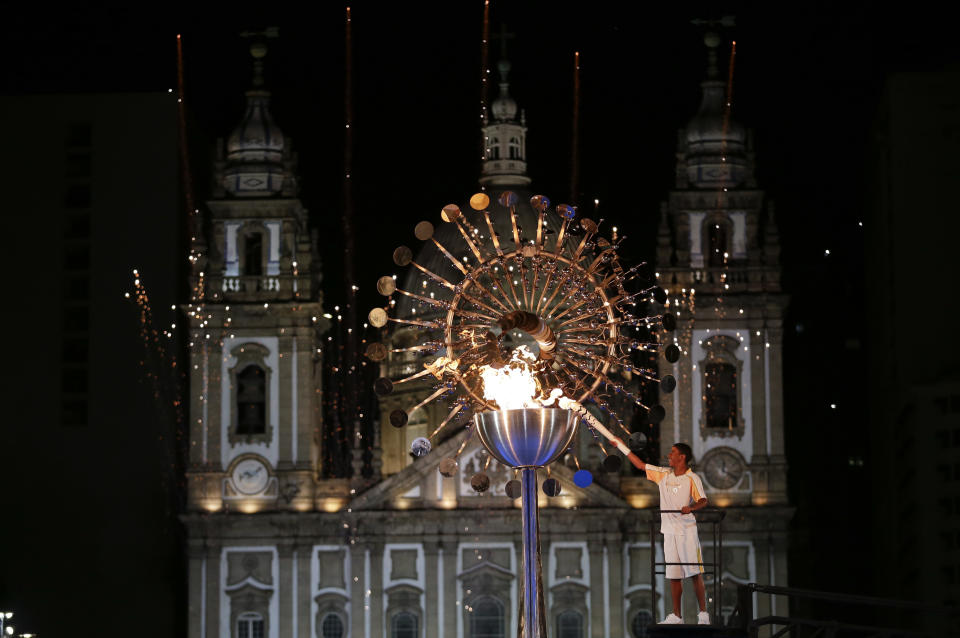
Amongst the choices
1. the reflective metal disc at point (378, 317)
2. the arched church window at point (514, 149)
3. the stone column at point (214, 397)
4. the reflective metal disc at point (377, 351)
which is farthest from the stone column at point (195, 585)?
the reflective metal disc at point (378, 317)

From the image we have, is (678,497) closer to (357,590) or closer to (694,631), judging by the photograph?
(694,631)

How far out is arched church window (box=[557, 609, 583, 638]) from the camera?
4797 centimetres

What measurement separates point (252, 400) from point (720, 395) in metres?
10.6

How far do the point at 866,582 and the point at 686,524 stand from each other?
31876 mm

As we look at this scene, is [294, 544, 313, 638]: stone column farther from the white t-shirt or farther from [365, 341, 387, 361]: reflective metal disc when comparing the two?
the white t-shirt

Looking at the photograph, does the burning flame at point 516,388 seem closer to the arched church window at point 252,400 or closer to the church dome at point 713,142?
the arched church window at point 252,400

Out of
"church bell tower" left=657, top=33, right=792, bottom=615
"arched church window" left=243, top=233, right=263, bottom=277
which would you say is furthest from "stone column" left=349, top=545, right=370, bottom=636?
"church bell tower" left=657, top=33, right=792, bottom=615

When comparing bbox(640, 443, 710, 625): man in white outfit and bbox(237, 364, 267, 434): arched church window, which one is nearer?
bbox(640, 443, 710, 625): man in white outfit

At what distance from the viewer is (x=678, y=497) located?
2259cm

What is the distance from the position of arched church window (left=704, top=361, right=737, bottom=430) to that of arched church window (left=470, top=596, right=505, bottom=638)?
21.1 feet

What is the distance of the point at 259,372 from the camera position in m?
49.2

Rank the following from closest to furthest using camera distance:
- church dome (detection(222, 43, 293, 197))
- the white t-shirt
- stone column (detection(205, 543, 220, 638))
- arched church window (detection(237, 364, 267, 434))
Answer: the white t-shirt, stone column (detection(205, 543, 220, 638)), arched church window (detection(237, 364, 267, 434)), church dome (detection(222, 43, 293, 197))

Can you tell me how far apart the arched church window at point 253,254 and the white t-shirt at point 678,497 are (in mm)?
28049

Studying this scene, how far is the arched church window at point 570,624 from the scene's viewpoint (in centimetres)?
4797
